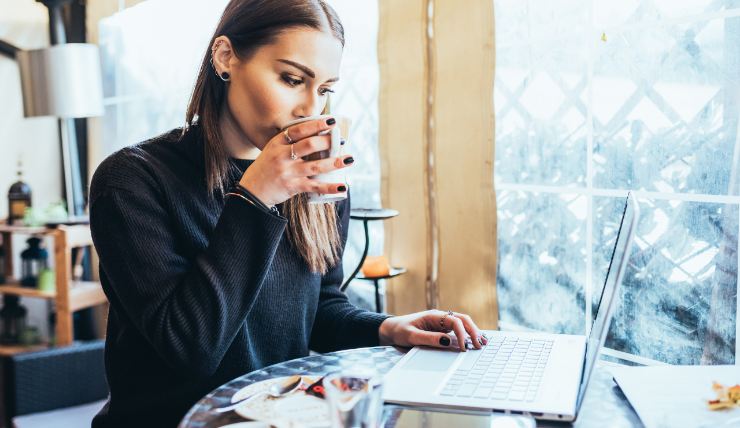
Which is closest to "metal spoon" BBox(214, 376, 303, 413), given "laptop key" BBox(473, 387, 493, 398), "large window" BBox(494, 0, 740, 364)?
"laptop key" BBox(473, 387, 493, 398)

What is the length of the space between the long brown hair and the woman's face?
0.02 metres

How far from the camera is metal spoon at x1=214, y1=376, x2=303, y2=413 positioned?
2.97ft

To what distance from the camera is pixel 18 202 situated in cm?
324

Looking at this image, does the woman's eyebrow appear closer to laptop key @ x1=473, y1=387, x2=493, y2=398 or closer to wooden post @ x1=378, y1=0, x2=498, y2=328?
laptop key @ x1=473, y1=387, x2=493, y2=398

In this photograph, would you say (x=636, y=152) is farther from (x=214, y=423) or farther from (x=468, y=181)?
(x=214, y=423)

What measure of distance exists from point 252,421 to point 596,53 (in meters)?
1.32

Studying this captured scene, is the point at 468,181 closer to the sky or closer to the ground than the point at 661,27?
closer to the ground

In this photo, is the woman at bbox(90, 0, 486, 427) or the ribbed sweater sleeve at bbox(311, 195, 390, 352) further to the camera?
the ribbed sweater sleeve at bbox(311, 195, 390, 352)

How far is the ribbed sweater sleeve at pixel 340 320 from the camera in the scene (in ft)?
4.23

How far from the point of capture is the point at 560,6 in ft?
5.93

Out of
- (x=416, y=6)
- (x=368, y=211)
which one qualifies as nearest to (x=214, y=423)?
(x=368, y=211)

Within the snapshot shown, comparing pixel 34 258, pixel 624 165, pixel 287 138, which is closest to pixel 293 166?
pixel 287 138

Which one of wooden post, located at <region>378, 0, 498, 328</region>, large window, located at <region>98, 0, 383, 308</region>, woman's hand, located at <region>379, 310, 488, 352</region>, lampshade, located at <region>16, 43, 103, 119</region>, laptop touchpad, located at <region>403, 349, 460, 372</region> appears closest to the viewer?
laptop touchpad, located at <region>403, 349, 460, 372</region>

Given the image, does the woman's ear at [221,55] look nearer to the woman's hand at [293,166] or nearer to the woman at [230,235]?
the woman at [230,235]
